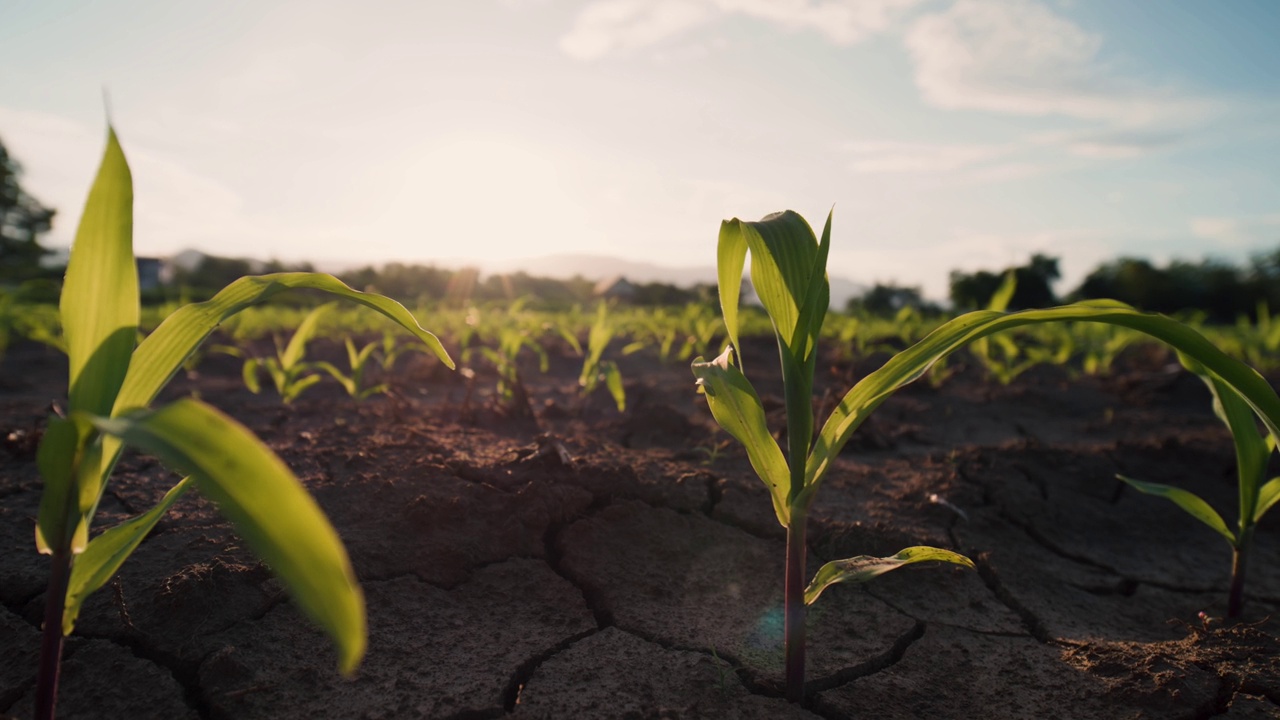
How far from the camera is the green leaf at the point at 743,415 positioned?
0.99 meters

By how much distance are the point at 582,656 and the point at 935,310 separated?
11.2 meters

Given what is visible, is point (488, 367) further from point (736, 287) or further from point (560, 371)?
point (736, 287)

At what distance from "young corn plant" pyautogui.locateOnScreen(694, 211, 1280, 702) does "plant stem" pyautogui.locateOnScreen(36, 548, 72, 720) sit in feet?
2.67

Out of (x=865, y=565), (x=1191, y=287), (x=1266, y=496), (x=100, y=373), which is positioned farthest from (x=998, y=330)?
(x=1191, y=287)

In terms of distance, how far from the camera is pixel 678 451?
237cm

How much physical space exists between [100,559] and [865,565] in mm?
1039

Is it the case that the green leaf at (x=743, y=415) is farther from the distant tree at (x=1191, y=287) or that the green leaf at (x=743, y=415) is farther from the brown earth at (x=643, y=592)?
the distant tree at (x=1191, y=287)

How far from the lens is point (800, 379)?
3.37 ft

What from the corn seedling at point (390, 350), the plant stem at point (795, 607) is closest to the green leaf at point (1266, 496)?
the plant stem at point (795, 607)

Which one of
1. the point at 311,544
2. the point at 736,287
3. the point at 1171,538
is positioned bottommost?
the point at 1171,538

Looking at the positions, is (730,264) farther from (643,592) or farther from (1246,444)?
(1246,444)

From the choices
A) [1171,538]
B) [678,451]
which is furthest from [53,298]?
[1171,538]

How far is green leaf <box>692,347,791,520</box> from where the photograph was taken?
0.99 metres

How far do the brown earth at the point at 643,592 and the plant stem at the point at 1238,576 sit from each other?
0.19ft
